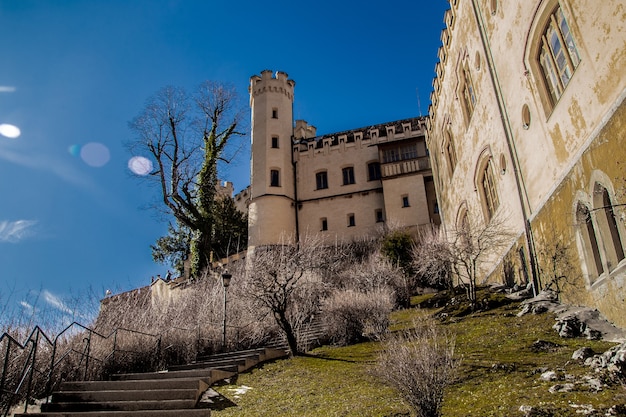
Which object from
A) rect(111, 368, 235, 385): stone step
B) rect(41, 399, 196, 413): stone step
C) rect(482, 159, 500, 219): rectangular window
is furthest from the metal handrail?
rect(482, 159, 500, 219): rectangular window

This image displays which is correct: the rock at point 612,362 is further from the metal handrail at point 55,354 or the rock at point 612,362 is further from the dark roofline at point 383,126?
the dark roofline at point 383,126

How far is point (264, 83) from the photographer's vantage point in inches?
1407

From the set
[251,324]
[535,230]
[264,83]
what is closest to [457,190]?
[535,230]

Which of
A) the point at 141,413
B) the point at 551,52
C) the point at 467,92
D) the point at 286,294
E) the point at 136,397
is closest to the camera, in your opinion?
the point at 141,413

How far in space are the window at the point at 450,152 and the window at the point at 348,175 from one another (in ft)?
41.4

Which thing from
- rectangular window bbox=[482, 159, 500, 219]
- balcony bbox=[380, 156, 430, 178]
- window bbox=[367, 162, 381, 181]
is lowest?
rectangular window bbox=[482, 159, 500, 219]

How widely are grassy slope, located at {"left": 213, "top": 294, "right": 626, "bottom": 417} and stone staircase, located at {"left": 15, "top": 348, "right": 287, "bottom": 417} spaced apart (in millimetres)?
660

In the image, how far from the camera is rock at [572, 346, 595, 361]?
7.00 m

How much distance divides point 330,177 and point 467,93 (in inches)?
705

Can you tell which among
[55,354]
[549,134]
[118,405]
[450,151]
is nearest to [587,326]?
[549,134]

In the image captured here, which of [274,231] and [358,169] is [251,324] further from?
[358,169]

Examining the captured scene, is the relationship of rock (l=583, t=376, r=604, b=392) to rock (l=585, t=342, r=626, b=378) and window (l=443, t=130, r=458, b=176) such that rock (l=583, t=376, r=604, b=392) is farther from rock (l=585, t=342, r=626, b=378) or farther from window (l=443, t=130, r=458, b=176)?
window (l=443, t=130, r=458, b=176)

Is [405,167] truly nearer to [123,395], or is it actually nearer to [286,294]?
[286,294]

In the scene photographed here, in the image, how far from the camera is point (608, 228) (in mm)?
8078
